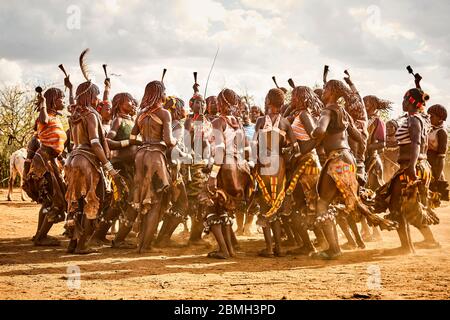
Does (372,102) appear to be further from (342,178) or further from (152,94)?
(152,94)

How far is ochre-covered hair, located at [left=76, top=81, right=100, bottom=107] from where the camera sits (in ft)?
23.3

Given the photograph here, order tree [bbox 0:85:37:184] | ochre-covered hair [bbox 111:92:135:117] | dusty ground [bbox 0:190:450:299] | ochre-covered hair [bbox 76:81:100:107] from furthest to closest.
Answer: tree [bbox 0:85:37:184] → ochre-covered hair [bbox 111:92:135:117] → ochre-covered hair [bbox 76:81:100:107] → dusty ground [bbox 0:190:450:299]

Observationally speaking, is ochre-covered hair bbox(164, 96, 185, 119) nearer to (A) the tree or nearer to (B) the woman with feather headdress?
(B) the woman with feather headdress

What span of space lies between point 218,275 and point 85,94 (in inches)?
123

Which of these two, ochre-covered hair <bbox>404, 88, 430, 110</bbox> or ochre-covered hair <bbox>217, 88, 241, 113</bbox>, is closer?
ochre-covered hair <bbox>217, 88, 241, 113</bbox>

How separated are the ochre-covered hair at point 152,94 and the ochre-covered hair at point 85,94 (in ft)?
2.19

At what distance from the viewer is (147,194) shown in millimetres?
7148

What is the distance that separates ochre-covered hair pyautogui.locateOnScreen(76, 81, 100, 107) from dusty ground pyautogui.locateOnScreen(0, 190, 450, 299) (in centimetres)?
209

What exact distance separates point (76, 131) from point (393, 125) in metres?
7.02

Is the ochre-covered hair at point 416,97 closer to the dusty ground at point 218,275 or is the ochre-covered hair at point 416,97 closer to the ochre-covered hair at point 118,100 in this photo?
the dusty ground at point 218,275

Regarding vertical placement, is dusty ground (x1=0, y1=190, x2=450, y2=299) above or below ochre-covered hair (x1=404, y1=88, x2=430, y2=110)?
below

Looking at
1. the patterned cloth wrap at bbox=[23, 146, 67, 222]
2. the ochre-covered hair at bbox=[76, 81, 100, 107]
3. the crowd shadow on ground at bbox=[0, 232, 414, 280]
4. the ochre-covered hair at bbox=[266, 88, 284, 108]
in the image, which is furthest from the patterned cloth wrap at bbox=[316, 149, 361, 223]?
the patterned cloth wrap at bbox=[23, 146, 67, 222]

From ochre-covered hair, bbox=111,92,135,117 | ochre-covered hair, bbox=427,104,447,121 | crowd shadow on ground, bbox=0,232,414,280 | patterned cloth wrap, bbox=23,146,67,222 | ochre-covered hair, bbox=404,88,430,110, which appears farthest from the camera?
ochre-covered hair, bbox=427,104,447,121

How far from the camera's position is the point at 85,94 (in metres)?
7.11
